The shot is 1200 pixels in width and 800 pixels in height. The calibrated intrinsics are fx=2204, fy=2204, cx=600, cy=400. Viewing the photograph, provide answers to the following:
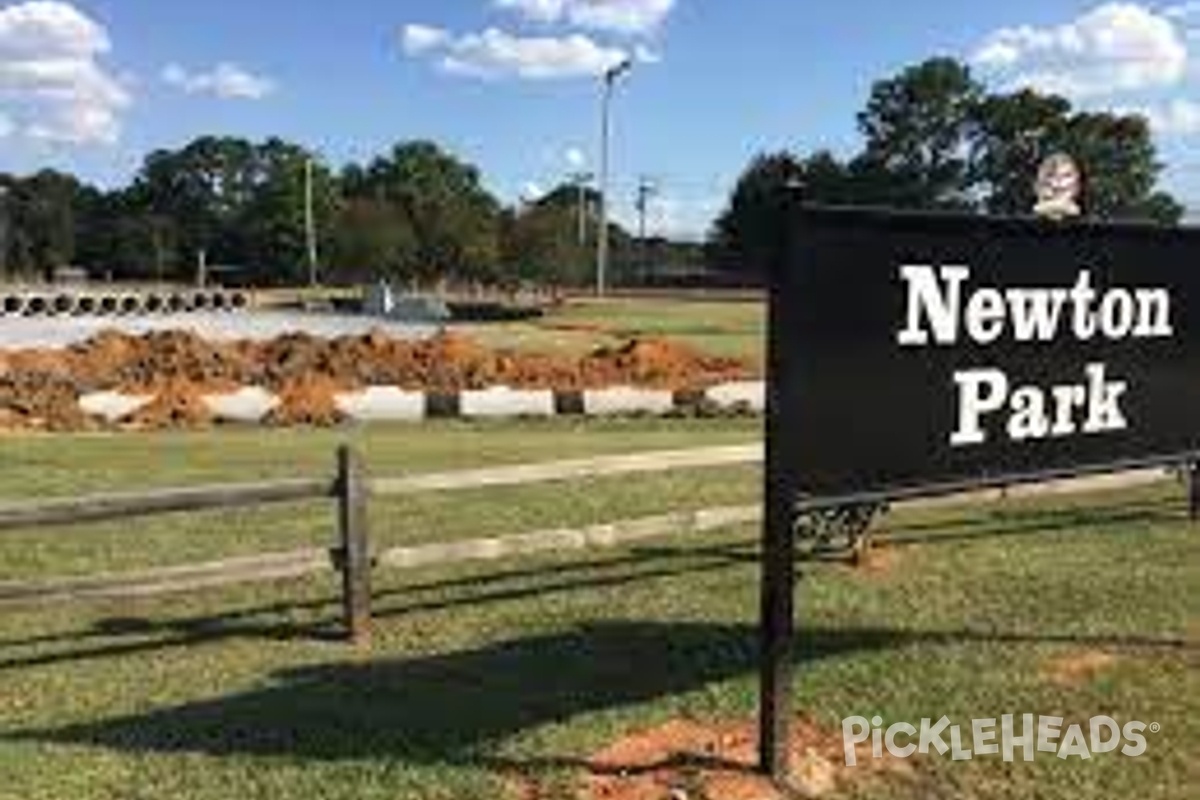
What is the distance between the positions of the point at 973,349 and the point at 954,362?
0.41ft

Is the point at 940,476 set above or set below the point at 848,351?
below

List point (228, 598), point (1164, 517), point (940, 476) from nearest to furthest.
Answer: point (940, 476) → point (228, 598) → point (1164, 517)

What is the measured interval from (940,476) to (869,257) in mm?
1039

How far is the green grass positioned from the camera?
4716 cm

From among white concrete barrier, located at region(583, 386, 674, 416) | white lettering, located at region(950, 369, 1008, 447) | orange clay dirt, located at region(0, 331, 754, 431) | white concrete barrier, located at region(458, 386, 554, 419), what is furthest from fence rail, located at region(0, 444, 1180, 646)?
orange clay dirt, located at region(0, 331, 754, 431)

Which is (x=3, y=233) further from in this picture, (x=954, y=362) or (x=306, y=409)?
(x=954, y=362)

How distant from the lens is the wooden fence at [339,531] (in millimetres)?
9891

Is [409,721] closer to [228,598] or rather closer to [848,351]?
[848,351]

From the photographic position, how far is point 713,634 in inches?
416

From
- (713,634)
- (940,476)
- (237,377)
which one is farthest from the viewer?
(237,377)

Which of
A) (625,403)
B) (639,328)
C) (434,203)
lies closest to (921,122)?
(434,203)

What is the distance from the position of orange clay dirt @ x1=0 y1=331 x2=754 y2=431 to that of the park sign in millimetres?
19308

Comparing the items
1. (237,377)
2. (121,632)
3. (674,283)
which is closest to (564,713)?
(121,632)

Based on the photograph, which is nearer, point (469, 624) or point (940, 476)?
point (940, 476)
